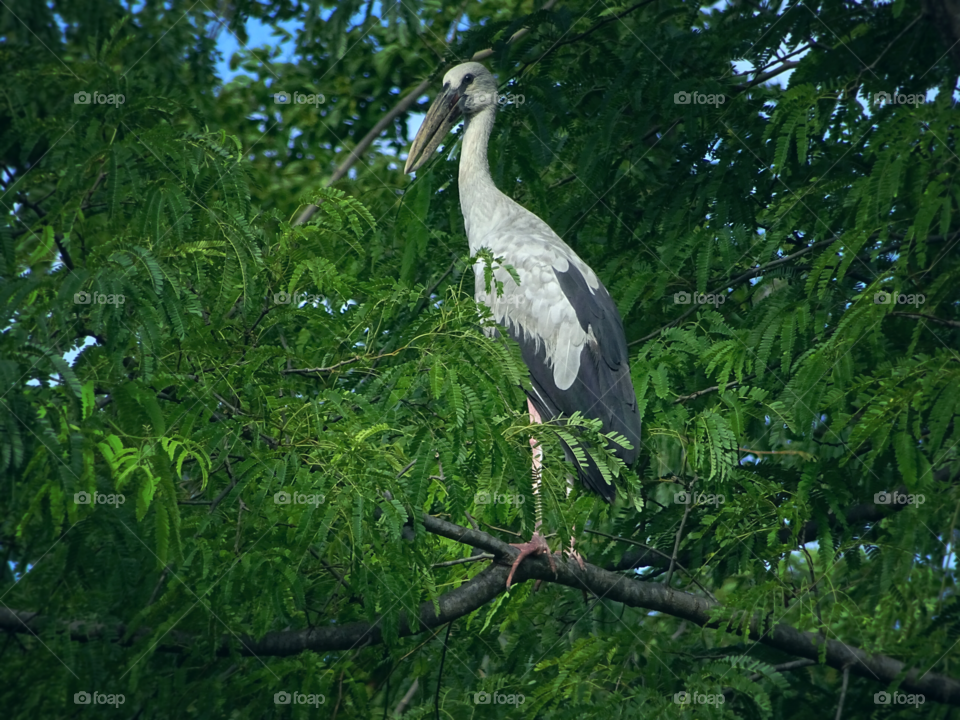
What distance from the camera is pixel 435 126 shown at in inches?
258

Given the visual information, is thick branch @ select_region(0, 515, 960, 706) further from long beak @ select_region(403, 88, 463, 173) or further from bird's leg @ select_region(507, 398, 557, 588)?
long beak @ select_region(403, 88, 463, 173)

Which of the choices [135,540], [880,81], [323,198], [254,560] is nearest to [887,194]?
[880,81]

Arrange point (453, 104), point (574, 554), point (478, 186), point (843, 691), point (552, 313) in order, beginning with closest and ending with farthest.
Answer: point (574, 554), point (843, 691), point (552, 313), point (478, 186), point (453, 104)

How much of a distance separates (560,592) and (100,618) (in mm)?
2382

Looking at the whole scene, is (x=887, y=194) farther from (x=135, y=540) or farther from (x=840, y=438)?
(x=135, y=540)

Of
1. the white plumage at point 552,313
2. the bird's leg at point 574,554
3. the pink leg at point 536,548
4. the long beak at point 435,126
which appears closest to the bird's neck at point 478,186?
the white plumage at point 552,313

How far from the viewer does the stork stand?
4953mm

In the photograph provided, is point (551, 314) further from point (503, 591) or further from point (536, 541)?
point (503, 591)

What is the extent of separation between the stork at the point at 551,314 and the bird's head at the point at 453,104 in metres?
0.05

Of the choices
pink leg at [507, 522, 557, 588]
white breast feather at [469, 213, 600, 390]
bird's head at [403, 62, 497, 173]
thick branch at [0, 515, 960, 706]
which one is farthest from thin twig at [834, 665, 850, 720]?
bird's head at [403, 62, 497, 173]

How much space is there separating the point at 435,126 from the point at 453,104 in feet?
0.65

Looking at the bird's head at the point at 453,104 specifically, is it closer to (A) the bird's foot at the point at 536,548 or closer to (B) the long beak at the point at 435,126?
(B) the long beak at the point at 435,126

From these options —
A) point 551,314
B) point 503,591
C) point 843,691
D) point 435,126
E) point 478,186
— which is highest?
point 435,126

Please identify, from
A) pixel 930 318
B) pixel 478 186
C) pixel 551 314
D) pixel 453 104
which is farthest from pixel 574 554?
pixel 453 104
